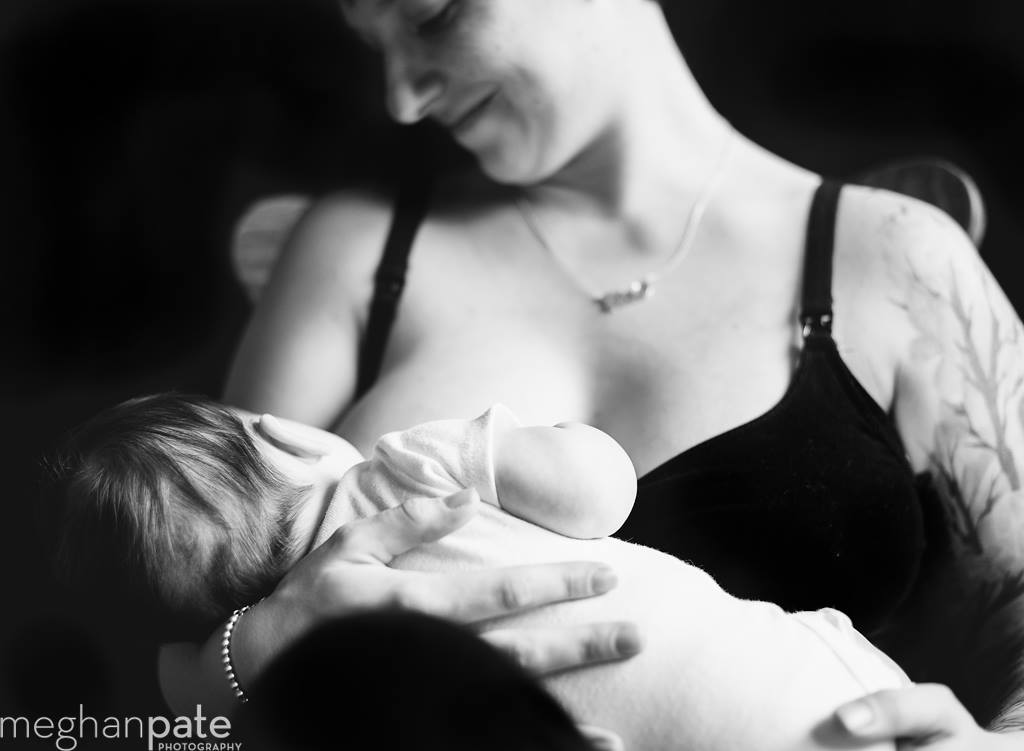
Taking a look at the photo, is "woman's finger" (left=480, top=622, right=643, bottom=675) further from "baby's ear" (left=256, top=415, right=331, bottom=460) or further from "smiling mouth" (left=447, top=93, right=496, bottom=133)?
"smiling mouth" (left=447, top=93, right=496, bottom=133)

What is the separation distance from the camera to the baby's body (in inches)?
23.6

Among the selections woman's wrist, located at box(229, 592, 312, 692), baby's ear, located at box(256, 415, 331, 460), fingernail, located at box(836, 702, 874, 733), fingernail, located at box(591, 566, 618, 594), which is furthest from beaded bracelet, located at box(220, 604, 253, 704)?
fingernail, located at box(836, 702, 874, 733)

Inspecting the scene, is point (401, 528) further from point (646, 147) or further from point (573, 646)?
point (646, 147)

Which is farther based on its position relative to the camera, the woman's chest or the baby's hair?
the woman's chest

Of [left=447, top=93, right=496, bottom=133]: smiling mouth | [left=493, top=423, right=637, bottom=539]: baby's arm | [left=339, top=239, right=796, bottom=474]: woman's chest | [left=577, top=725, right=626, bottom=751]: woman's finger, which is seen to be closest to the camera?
[left=577, top=725, right=626, bottom=751]: woman's finger

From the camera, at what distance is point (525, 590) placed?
634 millimetres

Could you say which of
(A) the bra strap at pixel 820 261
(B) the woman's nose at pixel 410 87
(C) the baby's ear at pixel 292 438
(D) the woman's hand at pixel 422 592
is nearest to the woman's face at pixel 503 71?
(B) the woman's nose at pixel 410 87

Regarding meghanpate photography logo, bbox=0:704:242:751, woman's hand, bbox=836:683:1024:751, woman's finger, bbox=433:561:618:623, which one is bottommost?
meghanpate photography logo, bbox=0:704:242:751

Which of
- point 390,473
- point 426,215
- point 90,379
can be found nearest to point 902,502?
point 390,473

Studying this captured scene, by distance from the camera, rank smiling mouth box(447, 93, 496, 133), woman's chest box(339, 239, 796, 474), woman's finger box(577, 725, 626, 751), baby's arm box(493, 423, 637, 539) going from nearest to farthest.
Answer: woman's finger box(577, 725, 626, 751)
baby's arm box(493, 423, 637, 539)
woman's chest box(339, 239, 796, 474)
smiling mouth box(447, 93, 496, 133)

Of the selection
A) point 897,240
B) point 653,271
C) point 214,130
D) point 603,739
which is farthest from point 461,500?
point 214,130

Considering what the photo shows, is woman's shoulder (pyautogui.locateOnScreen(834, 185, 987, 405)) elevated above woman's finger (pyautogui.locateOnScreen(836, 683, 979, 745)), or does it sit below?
above

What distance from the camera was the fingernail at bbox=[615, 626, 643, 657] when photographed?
1.98ft

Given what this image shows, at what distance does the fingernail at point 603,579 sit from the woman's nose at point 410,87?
1.68 feet
